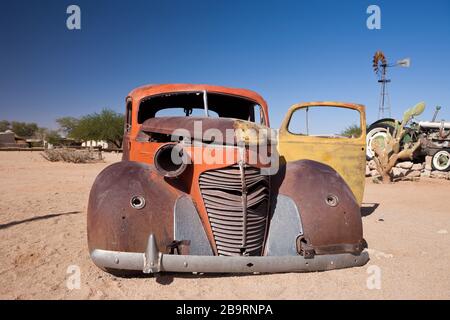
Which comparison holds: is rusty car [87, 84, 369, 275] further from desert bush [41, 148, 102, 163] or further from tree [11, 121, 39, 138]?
tree [11, 121, 39, 138]

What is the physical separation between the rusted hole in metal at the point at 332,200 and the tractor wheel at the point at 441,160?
Answer: 1150 cm

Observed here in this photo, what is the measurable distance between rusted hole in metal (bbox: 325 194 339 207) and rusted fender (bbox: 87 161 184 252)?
1286 millimetres

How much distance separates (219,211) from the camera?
2684 millimetres

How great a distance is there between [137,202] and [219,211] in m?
0.65

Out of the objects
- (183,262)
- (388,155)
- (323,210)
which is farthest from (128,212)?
(388,155)

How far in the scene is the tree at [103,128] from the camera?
39125mm

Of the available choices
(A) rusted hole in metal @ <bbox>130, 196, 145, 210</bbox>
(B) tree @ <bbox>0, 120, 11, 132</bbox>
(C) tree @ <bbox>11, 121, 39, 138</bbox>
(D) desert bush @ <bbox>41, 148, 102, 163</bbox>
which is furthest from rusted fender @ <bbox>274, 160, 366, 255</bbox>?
(B) tree @ <bbox>0, 120, 11, 132</bbox>

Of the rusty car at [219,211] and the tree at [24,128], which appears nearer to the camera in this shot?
the rusty car at [219,211]

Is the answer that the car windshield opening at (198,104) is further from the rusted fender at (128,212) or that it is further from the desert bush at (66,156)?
the desert bush at (66,156)

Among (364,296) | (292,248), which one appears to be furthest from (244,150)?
(364,296)

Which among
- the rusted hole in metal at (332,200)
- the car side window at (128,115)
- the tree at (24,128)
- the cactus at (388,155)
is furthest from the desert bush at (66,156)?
the tree at (24,128)

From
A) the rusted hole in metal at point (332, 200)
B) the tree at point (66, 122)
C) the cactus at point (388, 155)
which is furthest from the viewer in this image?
the tree at point (66, 122)

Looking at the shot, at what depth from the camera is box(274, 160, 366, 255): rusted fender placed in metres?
2.74

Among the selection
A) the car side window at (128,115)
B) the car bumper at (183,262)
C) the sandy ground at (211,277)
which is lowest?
the sandy ground at (211,277)
